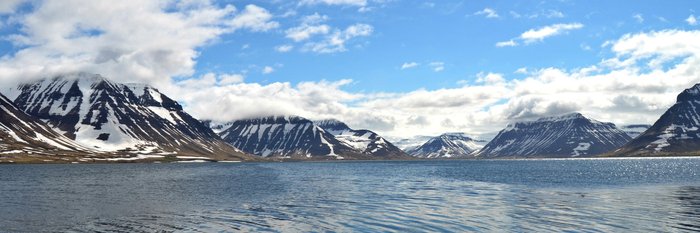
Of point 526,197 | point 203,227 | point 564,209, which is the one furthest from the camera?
point 526,197

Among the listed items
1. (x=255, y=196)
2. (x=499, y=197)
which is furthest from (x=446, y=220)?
(x=255, y=196)

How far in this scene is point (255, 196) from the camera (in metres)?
86.8

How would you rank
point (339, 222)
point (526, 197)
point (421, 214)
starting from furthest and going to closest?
point (526, 197) → point (421, 214) → point (339, 222)

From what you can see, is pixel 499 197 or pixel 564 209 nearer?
pixel 564 209

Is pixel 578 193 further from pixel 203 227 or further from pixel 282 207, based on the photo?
pixel 203 227

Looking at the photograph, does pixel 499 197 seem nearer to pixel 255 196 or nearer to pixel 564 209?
pixel 564 209

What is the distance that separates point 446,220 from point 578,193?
4309 cm

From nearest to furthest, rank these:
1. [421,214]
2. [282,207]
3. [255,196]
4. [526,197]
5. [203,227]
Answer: [203,227], [421,214], [282,207], [526,197], [255,196]

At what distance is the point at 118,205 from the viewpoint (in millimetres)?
71438

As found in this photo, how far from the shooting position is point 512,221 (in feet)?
176

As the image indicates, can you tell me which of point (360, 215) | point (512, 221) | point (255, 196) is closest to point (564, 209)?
point (512, 221)

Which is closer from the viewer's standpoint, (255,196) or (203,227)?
(203,227)

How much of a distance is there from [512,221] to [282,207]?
29.1 meters

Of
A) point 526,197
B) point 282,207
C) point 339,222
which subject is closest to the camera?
point 339,222
